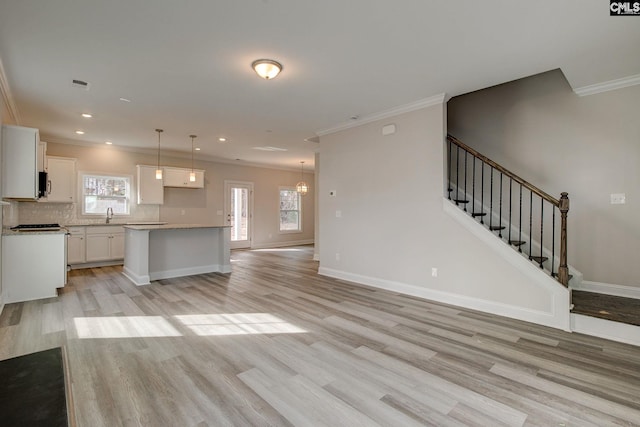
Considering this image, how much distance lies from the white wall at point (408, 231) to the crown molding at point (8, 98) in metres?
4.41

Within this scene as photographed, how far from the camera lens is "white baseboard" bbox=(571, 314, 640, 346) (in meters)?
2.82

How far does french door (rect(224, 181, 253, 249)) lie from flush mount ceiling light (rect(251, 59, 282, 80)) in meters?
6.38

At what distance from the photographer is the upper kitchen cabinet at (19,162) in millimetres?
3994

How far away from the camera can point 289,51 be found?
2.98m

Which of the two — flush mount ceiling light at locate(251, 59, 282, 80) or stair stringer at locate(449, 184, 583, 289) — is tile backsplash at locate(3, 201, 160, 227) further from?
stair stringer at locate(449, 184, 583, 289)

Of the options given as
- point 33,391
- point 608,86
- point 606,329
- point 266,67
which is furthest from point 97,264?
point 608,86

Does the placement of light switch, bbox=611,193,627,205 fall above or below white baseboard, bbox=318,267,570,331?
above

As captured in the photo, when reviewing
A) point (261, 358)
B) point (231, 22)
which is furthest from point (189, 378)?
point (231, 22)

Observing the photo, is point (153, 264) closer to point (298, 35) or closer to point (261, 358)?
point (261, 358)

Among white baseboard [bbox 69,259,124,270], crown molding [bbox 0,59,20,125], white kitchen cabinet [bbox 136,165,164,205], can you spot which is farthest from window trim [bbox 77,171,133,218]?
crown molding [bbox 0,59,20,125]

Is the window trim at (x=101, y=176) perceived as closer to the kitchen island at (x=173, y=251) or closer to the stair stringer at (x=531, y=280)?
the kitchen island at (x=173, y=251)

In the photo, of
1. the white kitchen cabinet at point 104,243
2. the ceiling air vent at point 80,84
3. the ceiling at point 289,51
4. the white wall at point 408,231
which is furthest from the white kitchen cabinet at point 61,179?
the white wall at point 408,231

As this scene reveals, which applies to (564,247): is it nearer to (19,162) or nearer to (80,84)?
(80,84)

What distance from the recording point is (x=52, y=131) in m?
5.90
